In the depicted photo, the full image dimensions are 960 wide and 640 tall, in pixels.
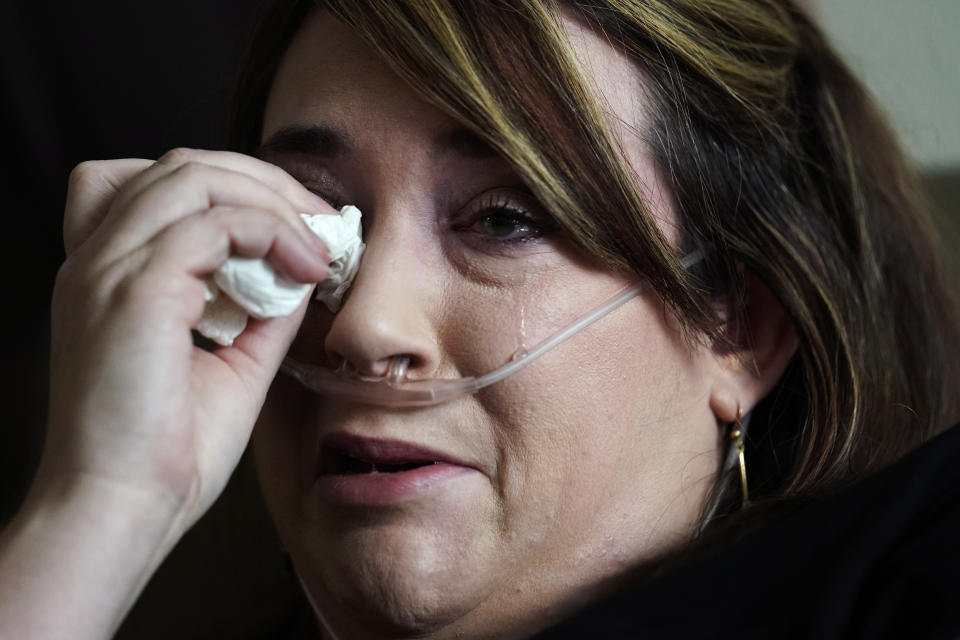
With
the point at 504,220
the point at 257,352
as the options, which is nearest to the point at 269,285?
the point at 257,352

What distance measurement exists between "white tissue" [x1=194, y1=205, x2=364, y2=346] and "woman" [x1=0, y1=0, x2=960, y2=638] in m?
0.03

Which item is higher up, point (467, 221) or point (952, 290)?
point (467, 221)

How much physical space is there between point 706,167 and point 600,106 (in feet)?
0.69

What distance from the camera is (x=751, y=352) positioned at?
1.42 m

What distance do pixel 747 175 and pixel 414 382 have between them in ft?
2.00

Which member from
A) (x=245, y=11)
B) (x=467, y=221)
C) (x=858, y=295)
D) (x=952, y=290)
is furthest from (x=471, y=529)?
(x=245, y=11)

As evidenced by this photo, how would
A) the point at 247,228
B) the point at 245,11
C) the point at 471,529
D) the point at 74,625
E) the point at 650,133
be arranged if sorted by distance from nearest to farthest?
the point at 74,625 < the point at 247,228 < the point at 471,529 < the point at 650,133 < the point at 245,11

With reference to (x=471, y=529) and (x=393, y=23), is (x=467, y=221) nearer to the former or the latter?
(x=393, y=23)

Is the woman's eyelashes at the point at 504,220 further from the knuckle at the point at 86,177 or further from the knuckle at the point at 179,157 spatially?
the knuckle at the point at 86,177

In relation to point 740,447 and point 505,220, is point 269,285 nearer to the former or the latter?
point 505,220

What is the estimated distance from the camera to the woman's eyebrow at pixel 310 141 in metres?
1.27

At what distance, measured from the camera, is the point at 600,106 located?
4.10 ft

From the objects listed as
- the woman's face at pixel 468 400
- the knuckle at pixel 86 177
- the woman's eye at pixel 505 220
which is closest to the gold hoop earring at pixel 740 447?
the woman's face at pixel 468 400

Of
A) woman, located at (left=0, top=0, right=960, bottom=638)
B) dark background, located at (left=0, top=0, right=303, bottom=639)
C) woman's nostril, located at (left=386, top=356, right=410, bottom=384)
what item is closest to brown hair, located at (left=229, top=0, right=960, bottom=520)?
woman, located at (left=0, top=0, right=960, bottom=638)
